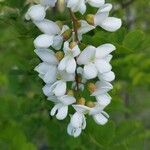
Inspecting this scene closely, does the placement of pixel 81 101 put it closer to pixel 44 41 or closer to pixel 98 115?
pixel 98 115

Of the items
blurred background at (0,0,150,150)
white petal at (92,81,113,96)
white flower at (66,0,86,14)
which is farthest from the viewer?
blurred background at (0,0,150,150)

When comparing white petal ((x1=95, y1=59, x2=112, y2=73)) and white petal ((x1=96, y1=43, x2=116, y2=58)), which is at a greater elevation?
white petal ((x1=96, y1=43, x2=116, y2=58))

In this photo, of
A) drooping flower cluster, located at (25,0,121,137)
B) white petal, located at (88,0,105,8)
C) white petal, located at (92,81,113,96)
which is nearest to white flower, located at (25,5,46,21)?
drooping flower cluster, located at (25,0,121,137)

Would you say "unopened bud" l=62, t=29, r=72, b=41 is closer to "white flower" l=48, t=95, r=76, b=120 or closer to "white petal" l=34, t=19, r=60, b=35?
"white petal" l=34, t=19, r=60, b=35

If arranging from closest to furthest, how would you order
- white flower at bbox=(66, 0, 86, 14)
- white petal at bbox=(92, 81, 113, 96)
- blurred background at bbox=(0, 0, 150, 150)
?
white flower at bbox=(66, 0, 86, 14)
white petal at bbox=(92, 81, 113, 96)
blurred background at bbox=(0, 0, 150, 150)

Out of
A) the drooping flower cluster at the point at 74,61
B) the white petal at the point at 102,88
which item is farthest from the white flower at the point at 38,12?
the white petal at the point at 102,88

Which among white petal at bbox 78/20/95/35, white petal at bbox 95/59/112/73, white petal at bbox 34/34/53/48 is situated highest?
white petal at bbox 78/20/95/35

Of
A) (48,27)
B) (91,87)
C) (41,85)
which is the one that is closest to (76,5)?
(48,27)
